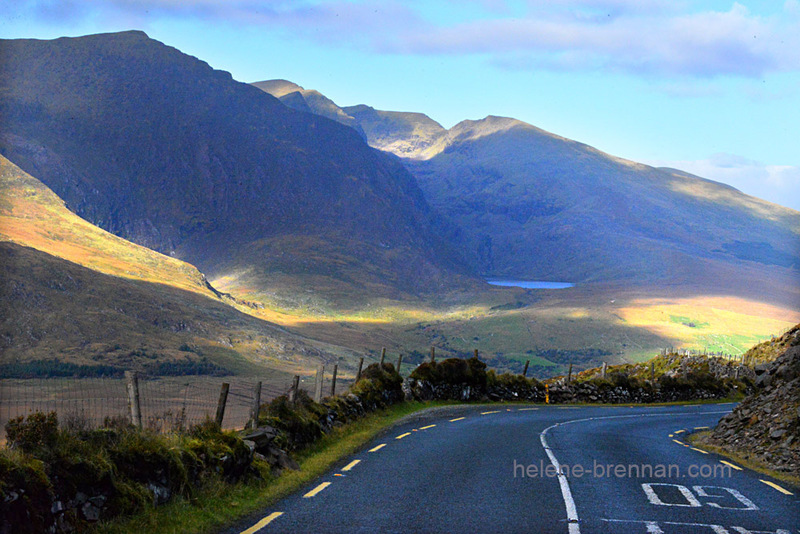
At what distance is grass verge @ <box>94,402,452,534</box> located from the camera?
10.0 m

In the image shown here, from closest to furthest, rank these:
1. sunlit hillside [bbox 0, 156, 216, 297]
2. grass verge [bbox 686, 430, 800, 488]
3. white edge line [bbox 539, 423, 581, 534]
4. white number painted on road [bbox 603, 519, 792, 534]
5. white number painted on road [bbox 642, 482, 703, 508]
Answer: white number painted on road [bbox 603, 519, 792, 534] < white edge line [bbox 539, 423, 581, 534] < white number painted on road [bbox 642, 482, 703, 508] < grass verge [bbox 686, 430, 800, 488] < sunlit hillside [bbox 0, 156, 216, 297]

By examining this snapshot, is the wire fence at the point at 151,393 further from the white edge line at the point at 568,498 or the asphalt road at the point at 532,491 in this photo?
the white edge line at the point at 568,498

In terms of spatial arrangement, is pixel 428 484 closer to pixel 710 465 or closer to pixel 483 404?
pixel 710 465

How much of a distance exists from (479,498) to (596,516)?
206 cm

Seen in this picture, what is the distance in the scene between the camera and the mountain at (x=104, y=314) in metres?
103

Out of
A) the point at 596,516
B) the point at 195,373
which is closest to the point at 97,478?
the point at 596,516

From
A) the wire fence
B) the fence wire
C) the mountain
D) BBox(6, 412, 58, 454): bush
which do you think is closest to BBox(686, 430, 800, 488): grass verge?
BBox(6, 412, 58, 454): bush

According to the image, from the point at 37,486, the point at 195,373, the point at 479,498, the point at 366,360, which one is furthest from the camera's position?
the point at 366,360

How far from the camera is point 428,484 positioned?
1375 cm

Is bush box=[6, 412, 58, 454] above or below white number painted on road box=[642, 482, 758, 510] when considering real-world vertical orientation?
above

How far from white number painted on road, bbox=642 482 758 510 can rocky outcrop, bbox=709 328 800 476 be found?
4043 millimetres

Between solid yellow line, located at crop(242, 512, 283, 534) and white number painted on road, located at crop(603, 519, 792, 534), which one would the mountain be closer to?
solid yellow line, located at crop(242, 512, 283, 534)

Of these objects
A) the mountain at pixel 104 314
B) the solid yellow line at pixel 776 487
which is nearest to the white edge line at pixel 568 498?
the solid yellow line at pixel 776 487

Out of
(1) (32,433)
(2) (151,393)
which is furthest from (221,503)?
(2) (151,393)
